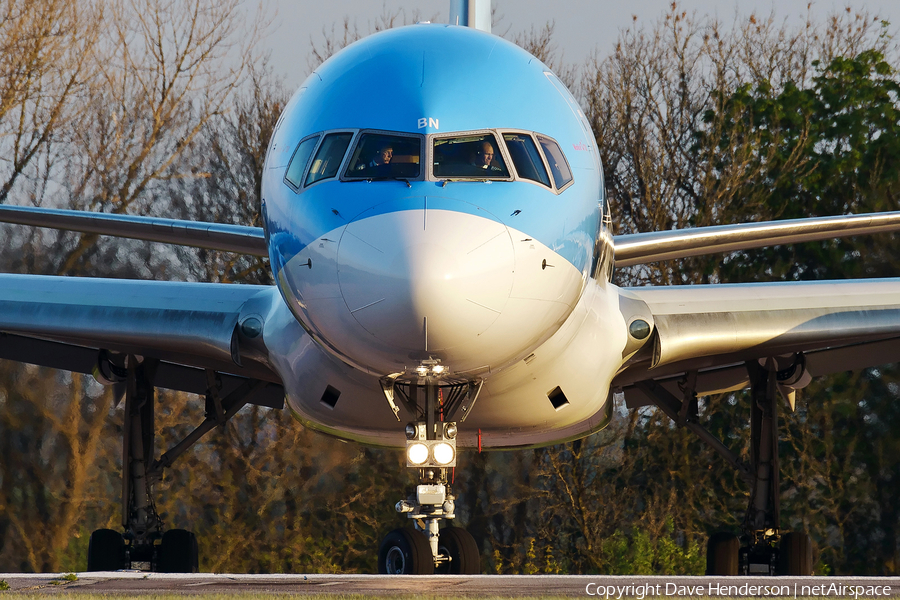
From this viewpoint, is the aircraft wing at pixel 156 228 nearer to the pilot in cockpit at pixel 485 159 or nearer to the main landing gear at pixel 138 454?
the main landing gear at pixel 138 454

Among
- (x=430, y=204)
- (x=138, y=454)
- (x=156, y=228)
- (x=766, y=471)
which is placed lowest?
(x=766, y=471)

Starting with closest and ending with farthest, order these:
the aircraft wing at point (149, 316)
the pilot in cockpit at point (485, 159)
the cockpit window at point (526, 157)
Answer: the pilot in cockpit at point (485, 159), the cockpit window at point (526, 157), the aircraft wing at point (149, 316)

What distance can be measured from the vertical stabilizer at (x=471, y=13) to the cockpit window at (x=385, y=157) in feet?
18.8

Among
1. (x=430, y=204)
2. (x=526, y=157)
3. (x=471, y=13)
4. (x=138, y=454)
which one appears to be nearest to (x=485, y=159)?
(x=526, y=157)

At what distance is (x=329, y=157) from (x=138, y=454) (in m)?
6.46

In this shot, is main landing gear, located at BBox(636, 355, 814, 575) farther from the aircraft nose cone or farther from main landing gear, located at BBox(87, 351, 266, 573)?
the aircraft nose cone

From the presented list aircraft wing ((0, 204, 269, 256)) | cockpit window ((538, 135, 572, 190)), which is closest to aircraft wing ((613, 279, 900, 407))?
cockpit window ((538, 135, 572, 190))

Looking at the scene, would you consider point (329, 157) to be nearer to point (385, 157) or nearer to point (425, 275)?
point (385, 157)

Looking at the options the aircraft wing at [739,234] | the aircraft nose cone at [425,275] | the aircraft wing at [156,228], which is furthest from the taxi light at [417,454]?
the aircraft wing at [156,228]

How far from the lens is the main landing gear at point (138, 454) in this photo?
1329cm

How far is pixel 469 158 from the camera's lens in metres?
8.10

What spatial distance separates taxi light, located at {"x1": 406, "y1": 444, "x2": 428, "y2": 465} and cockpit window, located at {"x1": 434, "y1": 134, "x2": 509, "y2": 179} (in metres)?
2.05

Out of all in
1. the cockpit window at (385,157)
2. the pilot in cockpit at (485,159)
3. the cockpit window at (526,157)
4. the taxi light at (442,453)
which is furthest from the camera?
the taxi light at (442,453)

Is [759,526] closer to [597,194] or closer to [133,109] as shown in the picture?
[597,194]
